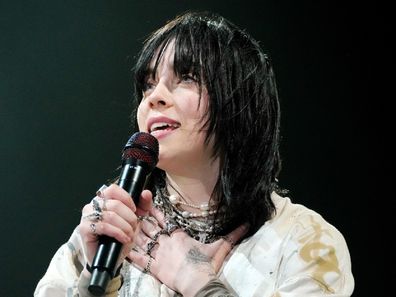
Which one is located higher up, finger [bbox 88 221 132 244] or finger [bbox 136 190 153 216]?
finger [bbox 136 190 153 216]

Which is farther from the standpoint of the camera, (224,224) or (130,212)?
(224,224)

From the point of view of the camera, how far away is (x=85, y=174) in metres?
1.81

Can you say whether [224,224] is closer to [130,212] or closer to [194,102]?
[194,102]

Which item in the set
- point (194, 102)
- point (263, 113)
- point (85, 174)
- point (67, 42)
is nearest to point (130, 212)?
point (194, 102)

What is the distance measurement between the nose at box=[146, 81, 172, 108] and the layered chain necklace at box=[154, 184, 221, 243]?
0.69 ft

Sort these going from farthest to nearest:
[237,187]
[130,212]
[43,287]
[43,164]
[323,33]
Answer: [323,33] → [43,164] → [237,187] → [43,287] → [130,212]

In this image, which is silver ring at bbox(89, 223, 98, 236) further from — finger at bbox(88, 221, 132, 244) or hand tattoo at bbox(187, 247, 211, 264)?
hand tattoo at bbox(187, 247, 211, 264)

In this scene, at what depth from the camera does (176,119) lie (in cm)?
113

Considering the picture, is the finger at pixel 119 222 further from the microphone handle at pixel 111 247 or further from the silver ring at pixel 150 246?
the silver ring at pixel 150 246

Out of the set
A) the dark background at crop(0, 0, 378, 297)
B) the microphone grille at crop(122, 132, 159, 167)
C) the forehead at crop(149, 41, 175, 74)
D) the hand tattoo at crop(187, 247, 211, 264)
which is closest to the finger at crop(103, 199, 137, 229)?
the microphone grille at crop(122, 132, 159, 167)

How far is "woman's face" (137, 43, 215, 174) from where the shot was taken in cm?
112

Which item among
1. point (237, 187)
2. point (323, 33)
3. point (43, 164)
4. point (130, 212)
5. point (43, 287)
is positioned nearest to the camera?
point (130, 212)

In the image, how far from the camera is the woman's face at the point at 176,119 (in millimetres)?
1125

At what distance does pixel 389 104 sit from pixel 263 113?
785 millimetres
